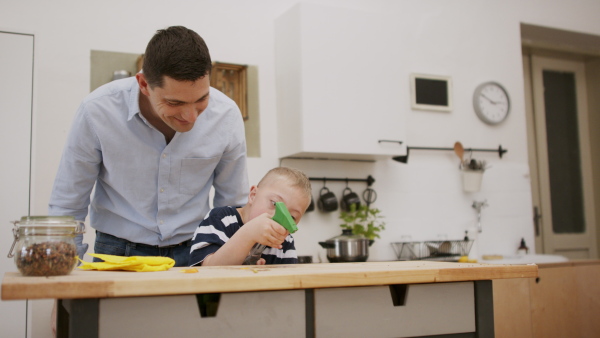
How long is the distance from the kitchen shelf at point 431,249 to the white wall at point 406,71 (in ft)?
0.27

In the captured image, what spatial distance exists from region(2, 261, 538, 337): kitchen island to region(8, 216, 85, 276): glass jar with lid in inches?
1.1

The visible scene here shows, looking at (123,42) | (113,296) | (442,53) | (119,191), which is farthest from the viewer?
(442,53)

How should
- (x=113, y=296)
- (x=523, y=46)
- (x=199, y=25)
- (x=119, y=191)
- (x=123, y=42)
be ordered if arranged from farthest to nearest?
(x=523, y=46) < (x=199, y=25) < (x=123, y=42) < (x=119, y=191) < (x=113, y=296)

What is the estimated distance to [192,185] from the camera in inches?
75.0

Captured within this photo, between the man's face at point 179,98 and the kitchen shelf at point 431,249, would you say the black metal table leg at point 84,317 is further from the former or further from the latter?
the kitchen shelf at point 431,249

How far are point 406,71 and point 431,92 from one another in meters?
0.26

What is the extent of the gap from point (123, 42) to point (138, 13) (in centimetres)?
20

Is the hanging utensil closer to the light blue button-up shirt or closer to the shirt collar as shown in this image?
the light blue button-up shirt

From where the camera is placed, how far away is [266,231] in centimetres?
149

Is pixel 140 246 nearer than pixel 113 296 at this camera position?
No

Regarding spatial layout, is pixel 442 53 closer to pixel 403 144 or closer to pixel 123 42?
pixel 403 144

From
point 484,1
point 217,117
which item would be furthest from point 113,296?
point 484,1

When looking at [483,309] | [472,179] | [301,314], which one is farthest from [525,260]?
[301,314]

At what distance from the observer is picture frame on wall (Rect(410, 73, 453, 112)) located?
3922 millimetres
